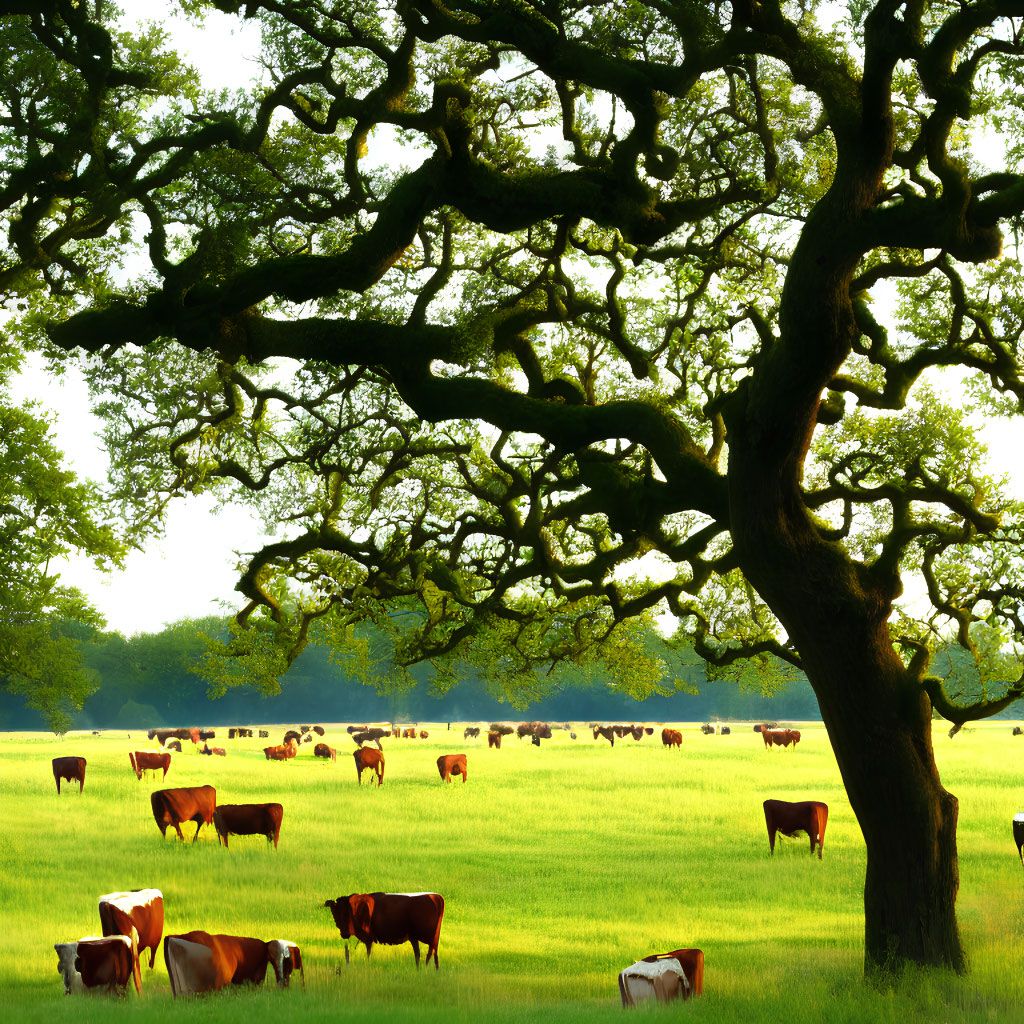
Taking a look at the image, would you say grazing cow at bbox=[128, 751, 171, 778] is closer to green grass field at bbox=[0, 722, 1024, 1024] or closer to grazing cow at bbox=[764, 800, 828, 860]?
green grass field at bbox=[0, 722, 1024, 1024]

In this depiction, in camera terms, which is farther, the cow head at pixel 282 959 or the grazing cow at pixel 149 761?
the grazing cow at pixel 149 761

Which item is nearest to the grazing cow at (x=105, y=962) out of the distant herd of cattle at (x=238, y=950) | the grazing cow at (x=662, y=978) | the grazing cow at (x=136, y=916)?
the distant herd of cattle at (x=238, y=950)

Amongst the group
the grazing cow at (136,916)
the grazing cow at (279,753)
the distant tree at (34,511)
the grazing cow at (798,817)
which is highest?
the distant tree at (34,511)

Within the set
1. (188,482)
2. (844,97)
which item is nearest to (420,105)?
(844,97)

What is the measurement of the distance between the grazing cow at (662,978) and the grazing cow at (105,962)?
484 cm

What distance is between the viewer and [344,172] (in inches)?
511

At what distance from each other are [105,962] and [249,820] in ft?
41.1

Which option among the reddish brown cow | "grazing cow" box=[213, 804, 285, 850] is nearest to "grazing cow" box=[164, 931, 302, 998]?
"grazing cow" box=[213, 804, 285, 850]

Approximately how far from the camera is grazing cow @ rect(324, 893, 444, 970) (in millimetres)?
12492

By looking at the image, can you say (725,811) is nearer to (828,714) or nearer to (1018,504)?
(1018,504)

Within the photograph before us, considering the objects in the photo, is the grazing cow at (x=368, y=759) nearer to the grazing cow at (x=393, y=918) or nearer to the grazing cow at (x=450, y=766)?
the grazing cow at (x=450, y=766)

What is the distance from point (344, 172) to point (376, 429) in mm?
4716

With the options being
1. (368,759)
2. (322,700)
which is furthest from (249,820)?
(322,700)

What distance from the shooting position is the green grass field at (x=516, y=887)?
10.2 m
